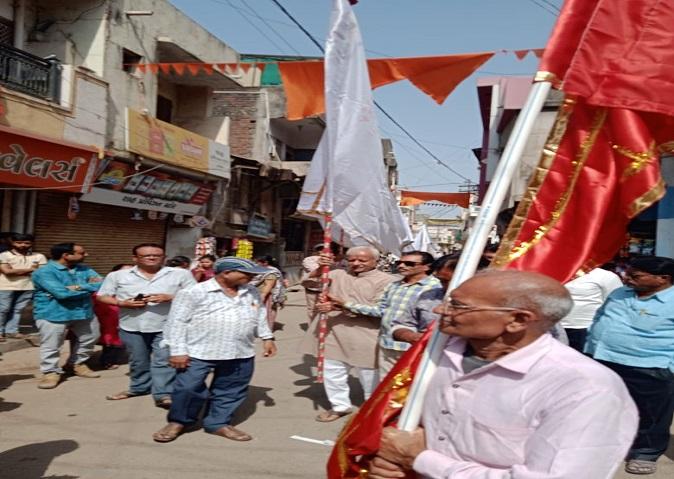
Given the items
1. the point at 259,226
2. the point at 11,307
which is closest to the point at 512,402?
the point at 11,307

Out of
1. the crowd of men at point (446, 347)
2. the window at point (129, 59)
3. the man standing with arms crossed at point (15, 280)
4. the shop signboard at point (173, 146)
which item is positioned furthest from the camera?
the window at point (129, 59)

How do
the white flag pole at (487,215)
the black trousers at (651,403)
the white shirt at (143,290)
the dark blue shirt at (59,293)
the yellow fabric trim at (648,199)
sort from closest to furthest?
the white flag pole at (487,215)
the yellow fabric trim at (648,199)
the black trousers at (651,403)
the white shirt at (143,290)
the dark blue shirt at (59,293)

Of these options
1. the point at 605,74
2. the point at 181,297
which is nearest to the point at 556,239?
the point at 605,74

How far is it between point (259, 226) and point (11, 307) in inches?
493

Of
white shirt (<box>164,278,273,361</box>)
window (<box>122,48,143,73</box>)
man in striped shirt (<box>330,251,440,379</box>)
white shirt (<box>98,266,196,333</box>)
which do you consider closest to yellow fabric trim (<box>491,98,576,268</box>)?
man in striped shirt (<box>330,251,440,379</box>)

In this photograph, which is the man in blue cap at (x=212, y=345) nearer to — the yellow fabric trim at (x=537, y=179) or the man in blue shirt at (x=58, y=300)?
the man in blue shirt at (x=58, y=300)

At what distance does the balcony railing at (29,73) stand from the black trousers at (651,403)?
373 inches

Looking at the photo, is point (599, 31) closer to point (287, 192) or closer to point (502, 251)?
point (502, 251)

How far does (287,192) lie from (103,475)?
19102 millimetres

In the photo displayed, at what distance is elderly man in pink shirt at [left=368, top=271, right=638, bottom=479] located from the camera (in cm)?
147

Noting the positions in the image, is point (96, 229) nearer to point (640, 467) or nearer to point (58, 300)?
point (58, 300)

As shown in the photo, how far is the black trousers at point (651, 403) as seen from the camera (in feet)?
13.5

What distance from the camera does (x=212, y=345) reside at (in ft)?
15.3

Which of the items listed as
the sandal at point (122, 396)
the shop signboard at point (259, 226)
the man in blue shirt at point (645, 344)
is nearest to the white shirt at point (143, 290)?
the sandal at point (122, 396)
